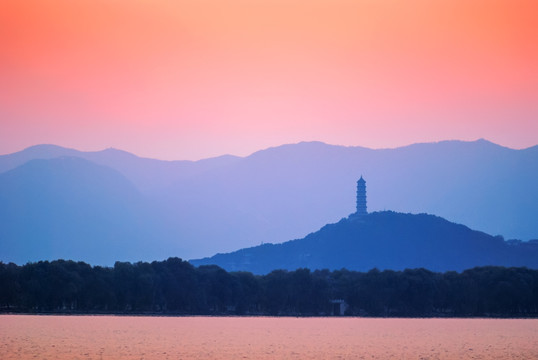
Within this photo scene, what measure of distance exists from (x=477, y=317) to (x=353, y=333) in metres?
75.0

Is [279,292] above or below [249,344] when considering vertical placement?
above

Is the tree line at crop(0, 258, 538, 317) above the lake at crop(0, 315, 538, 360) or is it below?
above

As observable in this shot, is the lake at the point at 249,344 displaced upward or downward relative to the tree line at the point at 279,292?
downward

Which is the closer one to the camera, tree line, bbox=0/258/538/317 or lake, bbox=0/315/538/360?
lake, bbox=0/315/538/360

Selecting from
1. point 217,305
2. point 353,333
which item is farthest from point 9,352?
point 217,305

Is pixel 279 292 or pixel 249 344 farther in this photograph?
pixel 279 292

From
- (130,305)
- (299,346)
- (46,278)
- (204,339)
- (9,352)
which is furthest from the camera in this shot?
(130,305)

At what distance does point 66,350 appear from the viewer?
2862 inches

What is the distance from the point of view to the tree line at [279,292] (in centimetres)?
15662

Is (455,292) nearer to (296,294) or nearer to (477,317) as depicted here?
(477,317)

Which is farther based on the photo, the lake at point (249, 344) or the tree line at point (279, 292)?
the tree line at point (279, 292)

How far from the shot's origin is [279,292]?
175m

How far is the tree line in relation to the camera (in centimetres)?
15662

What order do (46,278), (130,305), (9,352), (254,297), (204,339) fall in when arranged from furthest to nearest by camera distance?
(254,297), (130,305), (46,278), (204,339), (9,352)
